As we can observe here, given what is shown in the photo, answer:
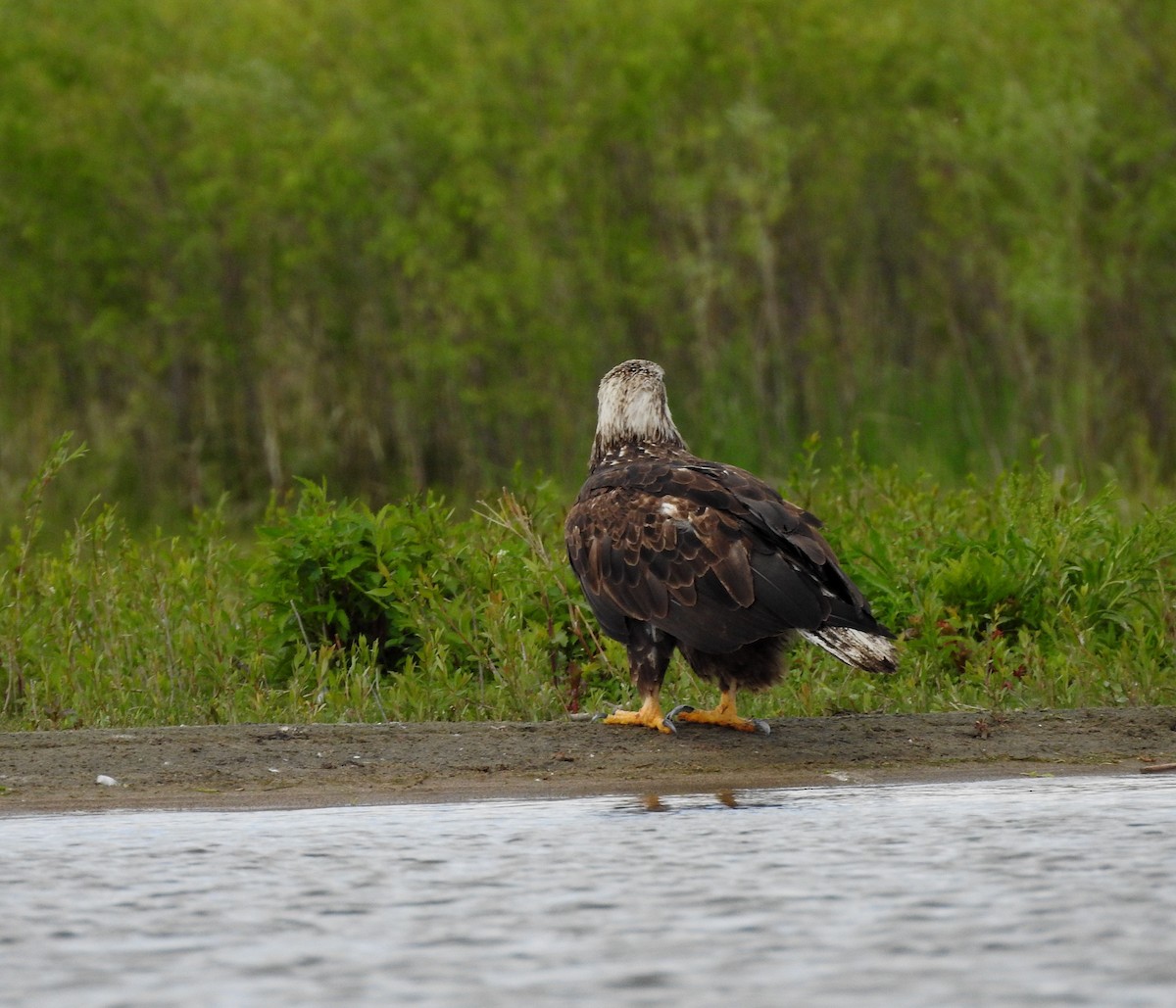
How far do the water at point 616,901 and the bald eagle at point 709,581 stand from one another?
55 cm

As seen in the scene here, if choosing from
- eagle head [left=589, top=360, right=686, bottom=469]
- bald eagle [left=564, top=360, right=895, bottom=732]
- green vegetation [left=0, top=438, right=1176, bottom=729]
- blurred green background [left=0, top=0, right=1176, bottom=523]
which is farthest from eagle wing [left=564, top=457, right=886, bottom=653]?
blurred green background [left=0, top=0, right=1176, bottom=523]

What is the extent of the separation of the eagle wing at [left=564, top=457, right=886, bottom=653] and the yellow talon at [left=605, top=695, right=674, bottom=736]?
0.77ft

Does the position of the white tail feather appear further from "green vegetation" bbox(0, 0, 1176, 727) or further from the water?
"green vegetation" bbox(0, 0, 1176, 727)

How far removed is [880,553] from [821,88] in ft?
32.6

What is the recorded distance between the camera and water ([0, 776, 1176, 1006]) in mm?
3512

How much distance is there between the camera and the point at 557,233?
16.8 meters

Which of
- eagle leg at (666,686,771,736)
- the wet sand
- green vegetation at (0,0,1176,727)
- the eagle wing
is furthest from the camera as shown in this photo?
green vegetation at (0,0,1176,727)

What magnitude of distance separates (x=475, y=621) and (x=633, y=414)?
1010mm

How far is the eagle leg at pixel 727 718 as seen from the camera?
21.1 feet

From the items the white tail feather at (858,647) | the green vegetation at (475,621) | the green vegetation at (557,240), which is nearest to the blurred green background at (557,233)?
the green vegetation at (557,240)

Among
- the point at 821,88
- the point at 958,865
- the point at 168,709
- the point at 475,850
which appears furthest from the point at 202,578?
the point at 821,88

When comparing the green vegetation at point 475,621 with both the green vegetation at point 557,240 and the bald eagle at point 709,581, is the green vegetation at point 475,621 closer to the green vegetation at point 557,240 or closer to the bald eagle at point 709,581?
the bald eagle at point 709,581

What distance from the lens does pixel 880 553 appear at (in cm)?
801

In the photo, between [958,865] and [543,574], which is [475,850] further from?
[543,574]
